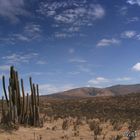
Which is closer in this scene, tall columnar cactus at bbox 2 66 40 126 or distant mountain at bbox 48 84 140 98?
tall columnar cactus at bbox 2 66 40 126

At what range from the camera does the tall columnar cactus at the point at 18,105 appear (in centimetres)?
1891

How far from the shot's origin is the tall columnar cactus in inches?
744

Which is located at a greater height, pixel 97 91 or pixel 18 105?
pixel 97 91

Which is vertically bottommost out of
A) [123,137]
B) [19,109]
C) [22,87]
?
[123,137]

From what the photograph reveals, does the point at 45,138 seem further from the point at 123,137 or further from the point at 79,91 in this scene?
the point at 79,91

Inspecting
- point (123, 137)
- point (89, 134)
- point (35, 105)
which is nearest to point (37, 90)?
point (35, 105)

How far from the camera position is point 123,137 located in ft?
54.5

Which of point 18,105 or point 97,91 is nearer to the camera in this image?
point 18,105

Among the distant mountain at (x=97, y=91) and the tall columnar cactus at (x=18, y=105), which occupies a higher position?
the distant mountain at (x=97, y=91)

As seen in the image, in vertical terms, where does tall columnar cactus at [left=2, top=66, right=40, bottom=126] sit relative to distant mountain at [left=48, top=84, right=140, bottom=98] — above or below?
below

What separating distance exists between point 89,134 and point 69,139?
251 cm

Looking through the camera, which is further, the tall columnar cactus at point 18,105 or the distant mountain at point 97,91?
the distant mountain at point 97,91

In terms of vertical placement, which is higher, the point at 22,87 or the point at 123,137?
the point at 22,87

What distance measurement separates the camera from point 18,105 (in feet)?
64.8
